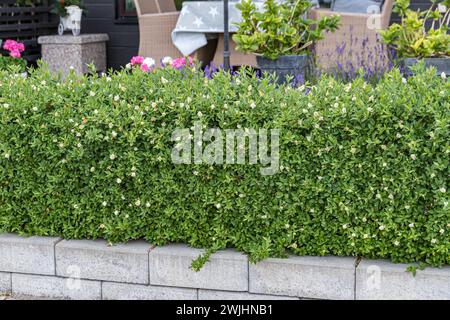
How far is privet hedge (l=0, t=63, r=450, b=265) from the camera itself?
3.18m

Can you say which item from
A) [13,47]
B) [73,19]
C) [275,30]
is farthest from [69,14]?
[275,30]

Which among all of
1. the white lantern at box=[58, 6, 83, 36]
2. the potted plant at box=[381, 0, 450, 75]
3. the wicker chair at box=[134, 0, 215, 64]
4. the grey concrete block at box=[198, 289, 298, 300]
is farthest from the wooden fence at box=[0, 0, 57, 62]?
the grey concrete block at box=[198, 289, 298, 300]

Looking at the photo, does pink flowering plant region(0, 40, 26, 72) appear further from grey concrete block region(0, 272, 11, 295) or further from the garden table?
grey concrete block region(0, 272, 11, 295)

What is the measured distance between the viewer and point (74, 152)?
348 cm

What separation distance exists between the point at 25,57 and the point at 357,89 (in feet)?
20.3

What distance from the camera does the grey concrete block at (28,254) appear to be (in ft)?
11.9

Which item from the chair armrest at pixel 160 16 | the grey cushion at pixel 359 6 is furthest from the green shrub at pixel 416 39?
the chair armrest at pixel 160 16

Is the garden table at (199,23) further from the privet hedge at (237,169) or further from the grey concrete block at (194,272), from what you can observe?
the grey concrete block at (194,272)

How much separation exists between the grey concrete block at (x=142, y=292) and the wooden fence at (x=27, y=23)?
5509mm

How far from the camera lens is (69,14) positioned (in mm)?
8555

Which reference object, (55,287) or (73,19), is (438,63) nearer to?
(55,287)

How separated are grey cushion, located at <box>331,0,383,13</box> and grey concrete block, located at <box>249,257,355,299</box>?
14.7 ft
